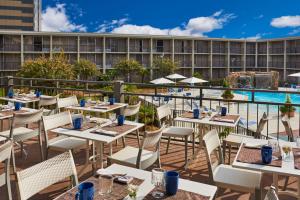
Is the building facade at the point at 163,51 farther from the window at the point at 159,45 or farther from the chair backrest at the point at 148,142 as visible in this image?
the chair backrest at the point at 148,142

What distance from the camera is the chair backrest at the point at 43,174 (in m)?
2.22

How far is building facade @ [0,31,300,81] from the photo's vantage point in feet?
104

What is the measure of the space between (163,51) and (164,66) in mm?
3930

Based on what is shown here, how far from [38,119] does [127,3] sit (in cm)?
7453

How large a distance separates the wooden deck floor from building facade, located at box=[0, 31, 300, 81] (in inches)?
1100

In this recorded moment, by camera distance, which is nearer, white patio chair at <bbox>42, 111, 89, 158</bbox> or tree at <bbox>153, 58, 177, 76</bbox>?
white patio chair at <bbox>42, 111, 89, 158</bbox>

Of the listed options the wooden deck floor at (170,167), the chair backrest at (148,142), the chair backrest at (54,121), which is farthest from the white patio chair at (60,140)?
the chair backrest at (148,142)

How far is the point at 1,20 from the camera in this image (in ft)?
176

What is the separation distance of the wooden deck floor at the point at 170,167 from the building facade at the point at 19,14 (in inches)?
2153

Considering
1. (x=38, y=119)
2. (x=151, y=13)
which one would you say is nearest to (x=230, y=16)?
(x=151, y=13)

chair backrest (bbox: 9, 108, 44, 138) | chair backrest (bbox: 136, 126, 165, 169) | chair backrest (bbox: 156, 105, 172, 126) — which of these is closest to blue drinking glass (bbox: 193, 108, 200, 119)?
chair backrest (bbox: 156, 105, 172, 126)

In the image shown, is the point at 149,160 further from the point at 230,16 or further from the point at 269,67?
the point at 230,16

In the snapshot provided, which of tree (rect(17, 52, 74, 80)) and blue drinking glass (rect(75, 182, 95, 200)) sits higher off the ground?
tree (rect(17, 52, 74, 80))

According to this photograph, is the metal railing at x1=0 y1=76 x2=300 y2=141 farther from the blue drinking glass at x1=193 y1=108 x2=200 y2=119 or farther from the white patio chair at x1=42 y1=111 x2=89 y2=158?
the white patio chair at x1=42 y1=111 x2=89 y2=158
